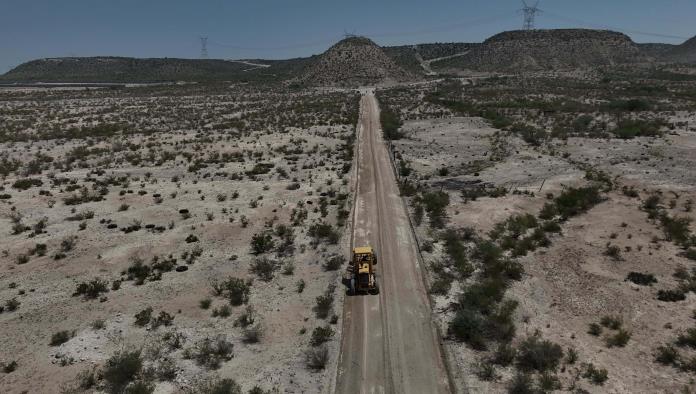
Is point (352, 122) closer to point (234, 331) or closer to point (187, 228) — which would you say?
point (187, 228)

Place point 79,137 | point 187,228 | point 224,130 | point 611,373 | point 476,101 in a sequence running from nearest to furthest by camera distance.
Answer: point 611,373, point 187,228, point 79,137, point 224,130, point 476,101

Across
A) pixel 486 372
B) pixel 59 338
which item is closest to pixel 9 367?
pixel 59 338

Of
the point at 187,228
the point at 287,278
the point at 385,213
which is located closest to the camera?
the point at 287,278

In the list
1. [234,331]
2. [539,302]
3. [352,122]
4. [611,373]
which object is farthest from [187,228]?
[352,122]

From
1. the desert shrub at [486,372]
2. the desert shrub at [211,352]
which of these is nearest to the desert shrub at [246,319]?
the desert shrub at [211,352]

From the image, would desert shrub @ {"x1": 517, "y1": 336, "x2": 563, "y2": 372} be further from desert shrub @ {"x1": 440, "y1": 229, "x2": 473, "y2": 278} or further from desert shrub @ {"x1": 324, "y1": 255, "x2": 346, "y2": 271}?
desert shrub @ {"x1": 324, "y1": 255, "x2": 346, "y2": 271}

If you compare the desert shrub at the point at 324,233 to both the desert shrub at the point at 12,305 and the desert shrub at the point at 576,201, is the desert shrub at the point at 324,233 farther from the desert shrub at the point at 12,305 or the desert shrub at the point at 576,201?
the desert shrub at the point at 576,201
